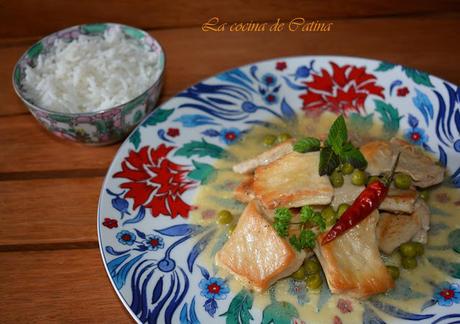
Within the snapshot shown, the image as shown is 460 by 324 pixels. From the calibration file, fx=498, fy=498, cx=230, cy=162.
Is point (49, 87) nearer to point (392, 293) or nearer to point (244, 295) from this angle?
point (244, 295)

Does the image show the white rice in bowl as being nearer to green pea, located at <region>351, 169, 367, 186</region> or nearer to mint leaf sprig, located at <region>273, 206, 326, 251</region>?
mint leaf sprig, located at <region>273, 206, 326, 251</region>

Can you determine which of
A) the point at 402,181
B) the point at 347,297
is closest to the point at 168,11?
the point at 402,181

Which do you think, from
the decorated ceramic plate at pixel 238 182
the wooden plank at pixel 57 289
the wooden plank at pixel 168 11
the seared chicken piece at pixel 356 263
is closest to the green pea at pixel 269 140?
the decorated ceramic plate at pixel 238 182

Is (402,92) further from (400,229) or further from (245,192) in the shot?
(245,192)

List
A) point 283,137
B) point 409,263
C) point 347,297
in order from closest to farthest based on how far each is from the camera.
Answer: point 347,297, point 409,263, point 283,137

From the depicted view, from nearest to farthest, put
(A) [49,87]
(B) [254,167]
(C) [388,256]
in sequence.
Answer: (C) [388,256] → (B) [254,167] → (A) [49,87]

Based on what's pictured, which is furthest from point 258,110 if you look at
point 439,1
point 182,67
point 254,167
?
point 439,1
